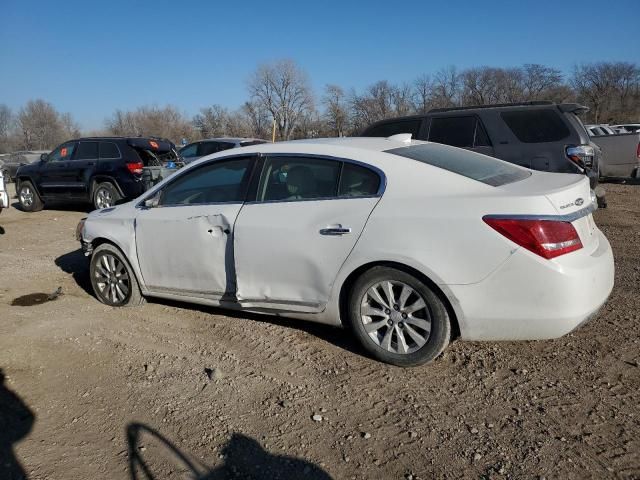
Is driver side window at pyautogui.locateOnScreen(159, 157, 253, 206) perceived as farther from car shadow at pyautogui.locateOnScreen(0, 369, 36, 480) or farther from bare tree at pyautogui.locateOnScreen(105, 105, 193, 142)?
bare tree at pyautogui.locateOnScreen(105, 105, 193, 142)

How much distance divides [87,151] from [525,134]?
8.94 metres

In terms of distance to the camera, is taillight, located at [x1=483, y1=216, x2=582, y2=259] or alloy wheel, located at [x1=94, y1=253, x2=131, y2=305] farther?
alloy wheel, located at [x1=94, y1=253, x2=131, y2=305]

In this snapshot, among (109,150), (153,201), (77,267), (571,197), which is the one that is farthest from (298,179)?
(109,150)

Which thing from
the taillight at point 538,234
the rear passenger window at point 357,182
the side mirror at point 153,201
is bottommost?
the taillight at point 538,234

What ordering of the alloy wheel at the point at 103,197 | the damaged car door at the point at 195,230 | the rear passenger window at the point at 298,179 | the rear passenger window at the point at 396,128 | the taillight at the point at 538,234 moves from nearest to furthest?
the taillight at the point at 538,234
the rear passenger window at the point at 298,179
the damaged car door at the point at 195,230
the rear passenger window at the point at 396,128
the alloy wheel at the point at 103,197

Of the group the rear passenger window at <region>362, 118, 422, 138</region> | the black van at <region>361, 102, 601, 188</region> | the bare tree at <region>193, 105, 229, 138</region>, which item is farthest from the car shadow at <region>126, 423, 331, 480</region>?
the bare tree at <region>193, 105, 229, 138</region>

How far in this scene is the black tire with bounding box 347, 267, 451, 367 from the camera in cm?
339

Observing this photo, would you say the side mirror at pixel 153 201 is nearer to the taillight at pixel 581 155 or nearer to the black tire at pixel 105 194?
the taillight at pixel 581 155

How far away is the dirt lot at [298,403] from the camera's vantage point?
106 inches

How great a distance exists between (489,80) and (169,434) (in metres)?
72.2

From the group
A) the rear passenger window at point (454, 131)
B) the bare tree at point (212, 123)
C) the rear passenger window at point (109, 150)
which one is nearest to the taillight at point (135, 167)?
the rear passenger window at point (109, 150)

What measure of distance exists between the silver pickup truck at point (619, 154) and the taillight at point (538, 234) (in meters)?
11.3

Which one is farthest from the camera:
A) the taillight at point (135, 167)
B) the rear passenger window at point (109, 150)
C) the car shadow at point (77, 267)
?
the rear passenger window at point (109, 150)

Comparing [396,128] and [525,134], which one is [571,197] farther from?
[396,128]
